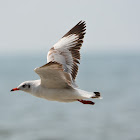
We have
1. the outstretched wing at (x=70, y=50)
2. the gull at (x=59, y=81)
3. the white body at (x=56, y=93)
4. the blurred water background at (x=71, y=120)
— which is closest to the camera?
the gull at (x=59, y=81)

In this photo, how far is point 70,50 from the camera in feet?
38.6

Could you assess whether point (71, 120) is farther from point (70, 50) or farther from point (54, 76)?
point (54, 76)

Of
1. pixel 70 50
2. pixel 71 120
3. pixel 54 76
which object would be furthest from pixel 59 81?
pixel 71 120

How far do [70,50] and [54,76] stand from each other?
2.24m

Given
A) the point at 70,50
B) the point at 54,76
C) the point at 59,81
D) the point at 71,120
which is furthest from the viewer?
the point at 71,120

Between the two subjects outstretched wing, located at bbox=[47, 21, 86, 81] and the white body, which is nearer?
the white body

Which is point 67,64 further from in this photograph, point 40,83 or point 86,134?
point 86,134

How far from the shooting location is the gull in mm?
9406

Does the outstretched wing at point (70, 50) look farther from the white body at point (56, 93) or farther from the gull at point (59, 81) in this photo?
the white body at point (56, 93)

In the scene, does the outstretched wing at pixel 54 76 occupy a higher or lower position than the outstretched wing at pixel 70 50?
Answer: lower

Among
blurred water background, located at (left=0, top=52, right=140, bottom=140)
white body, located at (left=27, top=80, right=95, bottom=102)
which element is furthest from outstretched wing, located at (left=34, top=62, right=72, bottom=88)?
blurred water background, located at (left=0, top=52, right=140, bottom=140)

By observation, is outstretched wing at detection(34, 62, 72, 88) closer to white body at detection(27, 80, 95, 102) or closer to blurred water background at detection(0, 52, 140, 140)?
white body at detection(27, 80, 95, 102)

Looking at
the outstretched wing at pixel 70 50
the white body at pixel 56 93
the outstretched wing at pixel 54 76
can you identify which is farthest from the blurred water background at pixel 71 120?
the outstretched wing at pixel 54 76

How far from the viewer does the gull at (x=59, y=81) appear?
941 centimetres
